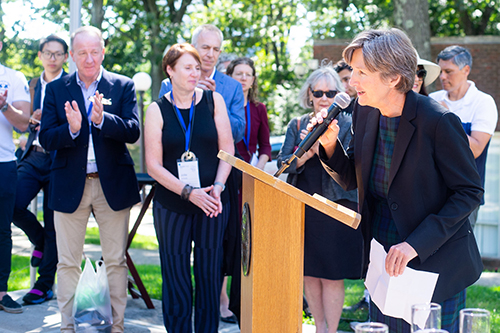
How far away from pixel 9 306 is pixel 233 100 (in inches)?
102

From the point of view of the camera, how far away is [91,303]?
4.07 m

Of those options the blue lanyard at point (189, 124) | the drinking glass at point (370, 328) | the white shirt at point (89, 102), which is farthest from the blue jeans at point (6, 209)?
the drinking glass at point (370, 328)

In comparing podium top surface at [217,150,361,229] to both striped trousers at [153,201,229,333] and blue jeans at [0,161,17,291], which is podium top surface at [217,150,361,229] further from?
blue jeans at [0,161,17,291]

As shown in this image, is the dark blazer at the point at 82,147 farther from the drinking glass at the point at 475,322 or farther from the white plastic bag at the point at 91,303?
the drinking glass at the point at 475,322

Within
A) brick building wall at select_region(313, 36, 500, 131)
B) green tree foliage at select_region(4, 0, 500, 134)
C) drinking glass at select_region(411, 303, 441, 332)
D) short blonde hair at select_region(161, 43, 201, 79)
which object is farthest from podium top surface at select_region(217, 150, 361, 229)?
green tree foliage at select_region(4, 0, 500, 134)

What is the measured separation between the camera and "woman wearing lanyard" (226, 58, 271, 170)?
497 centimetres


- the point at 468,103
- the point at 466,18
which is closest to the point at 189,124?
the point at 468,103

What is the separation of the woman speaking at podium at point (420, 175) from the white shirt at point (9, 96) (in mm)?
3232

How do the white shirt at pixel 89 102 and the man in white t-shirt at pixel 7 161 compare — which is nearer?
the white shirt at pixel 89 102

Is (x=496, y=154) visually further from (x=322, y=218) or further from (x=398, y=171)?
(x=398, y=171)

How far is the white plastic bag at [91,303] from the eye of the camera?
13.3 ft

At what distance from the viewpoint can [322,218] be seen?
3.83 meters

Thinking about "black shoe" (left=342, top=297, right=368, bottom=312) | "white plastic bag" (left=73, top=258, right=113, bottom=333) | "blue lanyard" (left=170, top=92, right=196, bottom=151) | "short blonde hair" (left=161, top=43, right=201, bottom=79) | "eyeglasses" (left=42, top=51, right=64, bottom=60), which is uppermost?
"eyeglasses" (left=42, top=51, right=64, bottom=60)

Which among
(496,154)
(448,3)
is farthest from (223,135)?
(448,3)
